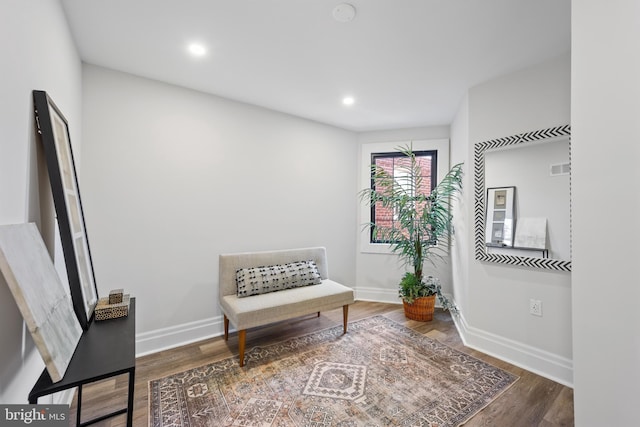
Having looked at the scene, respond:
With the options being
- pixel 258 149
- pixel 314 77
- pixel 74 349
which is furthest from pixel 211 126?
pixel 74 349

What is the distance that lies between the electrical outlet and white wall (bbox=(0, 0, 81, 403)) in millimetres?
3138

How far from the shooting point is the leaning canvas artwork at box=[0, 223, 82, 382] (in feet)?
2.78

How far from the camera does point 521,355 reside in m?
2.35

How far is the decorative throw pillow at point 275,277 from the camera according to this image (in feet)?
8.86

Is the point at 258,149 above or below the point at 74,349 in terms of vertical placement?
above

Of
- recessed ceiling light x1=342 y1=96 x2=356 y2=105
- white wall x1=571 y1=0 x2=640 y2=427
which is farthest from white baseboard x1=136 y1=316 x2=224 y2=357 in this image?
white wall x1=571 y1=0 x2=640 y2=427

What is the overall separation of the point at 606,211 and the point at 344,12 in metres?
1.65

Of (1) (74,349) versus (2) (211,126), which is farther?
(2) (211,126)

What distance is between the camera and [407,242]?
3.44 m

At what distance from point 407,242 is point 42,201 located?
3246mm

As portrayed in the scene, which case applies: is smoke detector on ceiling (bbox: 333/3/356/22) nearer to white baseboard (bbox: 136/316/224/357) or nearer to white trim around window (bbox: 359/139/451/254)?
white trim around window (bbox: 359/139/451/254)

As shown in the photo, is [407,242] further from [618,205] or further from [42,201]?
[42,201]

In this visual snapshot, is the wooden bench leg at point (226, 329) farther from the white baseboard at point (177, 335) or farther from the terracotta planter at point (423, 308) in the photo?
the terracotta planter at point (423, 308)

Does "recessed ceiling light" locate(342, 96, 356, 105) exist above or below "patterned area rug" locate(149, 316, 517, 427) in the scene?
above
